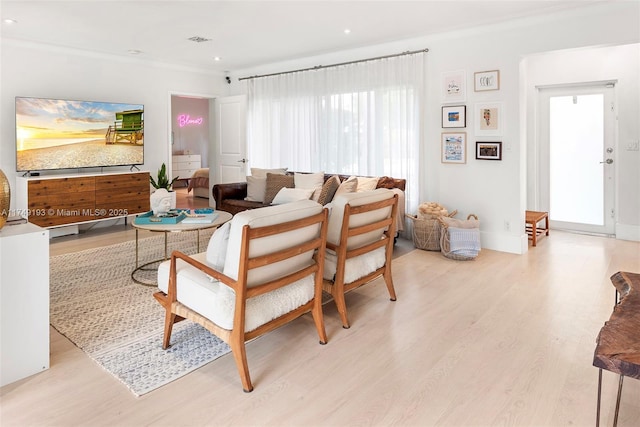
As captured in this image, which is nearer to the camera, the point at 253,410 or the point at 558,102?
the point at 253,410

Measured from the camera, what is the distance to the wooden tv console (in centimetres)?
515

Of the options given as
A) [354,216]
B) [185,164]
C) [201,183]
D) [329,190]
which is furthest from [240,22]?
[185,164]

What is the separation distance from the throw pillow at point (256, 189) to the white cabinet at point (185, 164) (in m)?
5.96

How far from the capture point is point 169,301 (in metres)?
2.49

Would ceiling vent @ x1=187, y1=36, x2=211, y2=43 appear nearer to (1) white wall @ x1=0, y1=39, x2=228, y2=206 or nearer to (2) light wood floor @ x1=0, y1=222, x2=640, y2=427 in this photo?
(1) white wall @ x1=0, y1=39, x2=228, y2=206

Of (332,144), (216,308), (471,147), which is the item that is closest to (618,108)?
(471,147)

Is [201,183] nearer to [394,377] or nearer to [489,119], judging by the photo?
[489,119]

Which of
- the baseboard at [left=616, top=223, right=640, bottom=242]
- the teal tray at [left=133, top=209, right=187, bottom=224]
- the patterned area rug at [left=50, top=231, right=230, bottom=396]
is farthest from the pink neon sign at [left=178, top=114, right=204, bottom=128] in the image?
the baseboard at [left=616, top=223, right=640, bottom=242]

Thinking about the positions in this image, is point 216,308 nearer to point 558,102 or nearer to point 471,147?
point 471,147

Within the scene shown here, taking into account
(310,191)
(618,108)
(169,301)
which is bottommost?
(169,301)

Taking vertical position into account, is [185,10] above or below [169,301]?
above

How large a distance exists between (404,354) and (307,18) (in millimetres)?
3498

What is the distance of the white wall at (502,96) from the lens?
4.15m

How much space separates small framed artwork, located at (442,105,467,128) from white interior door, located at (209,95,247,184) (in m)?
3.51
